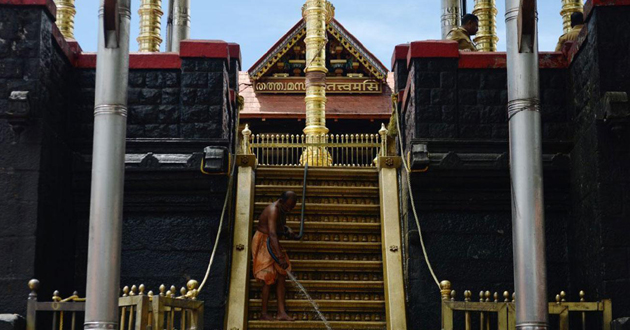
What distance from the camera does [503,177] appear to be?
12172mm

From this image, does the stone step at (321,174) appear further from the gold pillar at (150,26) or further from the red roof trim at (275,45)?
the red roof trim at (275,45)

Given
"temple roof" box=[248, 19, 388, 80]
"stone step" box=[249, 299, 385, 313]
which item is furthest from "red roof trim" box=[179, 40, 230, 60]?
"temple roof" box=[248, 19, 388, 80]

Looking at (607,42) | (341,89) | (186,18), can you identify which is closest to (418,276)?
(607,42)

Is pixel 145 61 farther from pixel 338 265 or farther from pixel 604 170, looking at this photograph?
pixel 604 170

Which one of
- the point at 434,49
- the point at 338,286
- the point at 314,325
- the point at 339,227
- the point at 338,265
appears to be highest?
the point at 434,49

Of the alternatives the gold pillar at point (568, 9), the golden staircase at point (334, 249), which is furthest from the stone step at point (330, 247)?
the gold pillar at point (568, 9)

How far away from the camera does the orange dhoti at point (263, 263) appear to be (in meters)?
11.4

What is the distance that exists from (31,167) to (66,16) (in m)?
7.14

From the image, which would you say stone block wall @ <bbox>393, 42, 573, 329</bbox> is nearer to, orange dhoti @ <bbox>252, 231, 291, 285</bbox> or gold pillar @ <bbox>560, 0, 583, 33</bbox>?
orange dhoti @ <bbox>252, 231, 291, 285</bbox>

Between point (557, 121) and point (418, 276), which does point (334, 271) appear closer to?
point (418, 276)

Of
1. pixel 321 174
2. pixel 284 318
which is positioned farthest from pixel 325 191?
pixel 284 318

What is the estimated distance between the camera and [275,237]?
37.9 feet

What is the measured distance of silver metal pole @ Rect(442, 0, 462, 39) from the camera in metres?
17.1

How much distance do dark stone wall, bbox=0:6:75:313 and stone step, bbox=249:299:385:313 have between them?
7.63 ft
